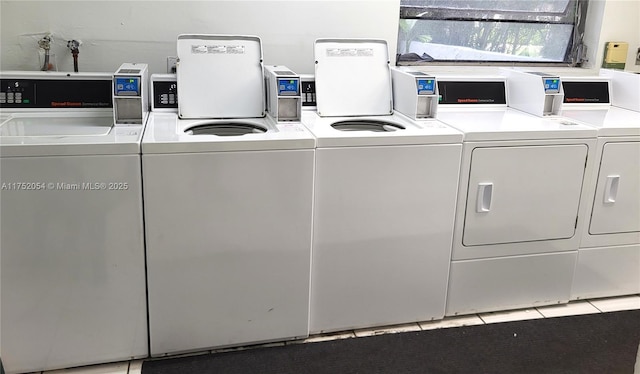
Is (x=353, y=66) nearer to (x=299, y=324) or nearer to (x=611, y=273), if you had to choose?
(x=299, y=324)

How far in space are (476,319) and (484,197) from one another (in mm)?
643

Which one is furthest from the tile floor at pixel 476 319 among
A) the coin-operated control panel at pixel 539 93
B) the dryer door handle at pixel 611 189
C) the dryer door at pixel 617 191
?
the coin-operated control panel at pixel 539 93

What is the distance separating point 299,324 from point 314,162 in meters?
0.75

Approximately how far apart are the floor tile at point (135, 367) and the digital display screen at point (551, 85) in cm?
235

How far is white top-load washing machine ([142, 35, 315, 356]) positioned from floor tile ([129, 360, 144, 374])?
72 mm

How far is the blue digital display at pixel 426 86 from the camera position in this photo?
2.71 meters

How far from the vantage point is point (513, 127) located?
260cm

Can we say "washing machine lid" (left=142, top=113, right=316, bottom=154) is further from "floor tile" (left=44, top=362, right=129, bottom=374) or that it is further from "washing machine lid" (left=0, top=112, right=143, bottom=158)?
"floor tile" (left=44, top=362, right=129, bottom=374)

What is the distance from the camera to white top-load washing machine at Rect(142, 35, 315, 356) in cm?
217

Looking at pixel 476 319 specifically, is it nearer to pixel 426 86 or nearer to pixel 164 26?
pixel 426 86

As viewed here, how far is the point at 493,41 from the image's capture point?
359cm

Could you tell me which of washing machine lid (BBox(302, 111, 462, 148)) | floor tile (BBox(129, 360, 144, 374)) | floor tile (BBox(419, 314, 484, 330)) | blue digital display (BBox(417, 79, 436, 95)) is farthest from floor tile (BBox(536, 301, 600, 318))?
floor tile (BBox(129, 360, 144, 374))

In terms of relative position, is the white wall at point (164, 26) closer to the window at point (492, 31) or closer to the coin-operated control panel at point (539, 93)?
the window at point (492, 31)

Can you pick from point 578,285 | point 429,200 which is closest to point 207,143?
point 429,200
